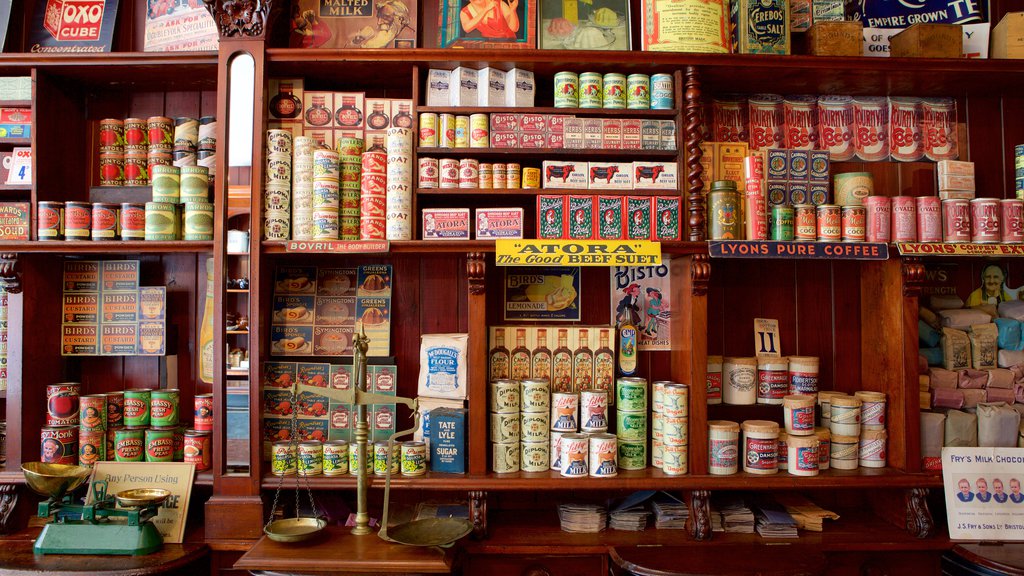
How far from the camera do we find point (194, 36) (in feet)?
8.77

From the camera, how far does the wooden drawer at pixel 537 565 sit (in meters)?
2.41

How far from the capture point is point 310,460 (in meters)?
2.47

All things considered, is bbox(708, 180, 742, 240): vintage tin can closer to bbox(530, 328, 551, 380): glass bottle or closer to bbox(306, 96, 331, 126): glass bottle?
bbox(530, 328, 551, 380): glass bottle

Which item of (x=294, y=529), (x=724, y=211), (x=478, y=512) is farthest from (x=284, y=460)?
(x=724, y=211)

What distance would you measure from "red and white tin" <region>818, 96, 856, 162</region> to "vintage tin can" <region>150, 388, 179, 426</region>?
2.79 meters

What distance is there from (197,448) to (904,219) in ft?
9.14

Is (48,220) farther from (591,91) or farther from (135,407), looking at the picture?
(591,91)

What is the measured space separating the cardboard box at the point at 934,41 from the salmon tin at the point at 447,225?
1871mm

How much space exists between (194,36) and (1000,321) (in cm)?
350

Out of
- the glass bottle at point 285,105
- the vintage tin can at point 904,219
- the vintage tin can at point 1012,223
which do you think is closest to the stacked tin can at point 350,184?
the glass bottle at point 285,105

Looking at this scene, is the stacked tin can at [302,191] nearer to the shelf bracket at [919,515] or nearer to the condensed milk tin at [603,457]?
the condensed milk tin at [603,457]

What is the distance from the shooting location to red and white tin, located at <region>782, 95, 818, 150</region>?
2795 mm

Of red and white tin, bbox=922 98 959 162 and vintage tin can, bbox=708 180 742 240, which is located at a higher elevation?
red and white tin, bbox=922 98 959 162

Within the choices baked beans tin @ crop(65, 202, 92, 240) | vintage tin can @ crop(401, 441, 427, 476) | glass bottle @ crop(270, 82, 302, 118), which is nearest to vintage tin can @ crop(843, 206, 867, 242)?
vintage tin can @ crop(401, 441, 427, 476)
